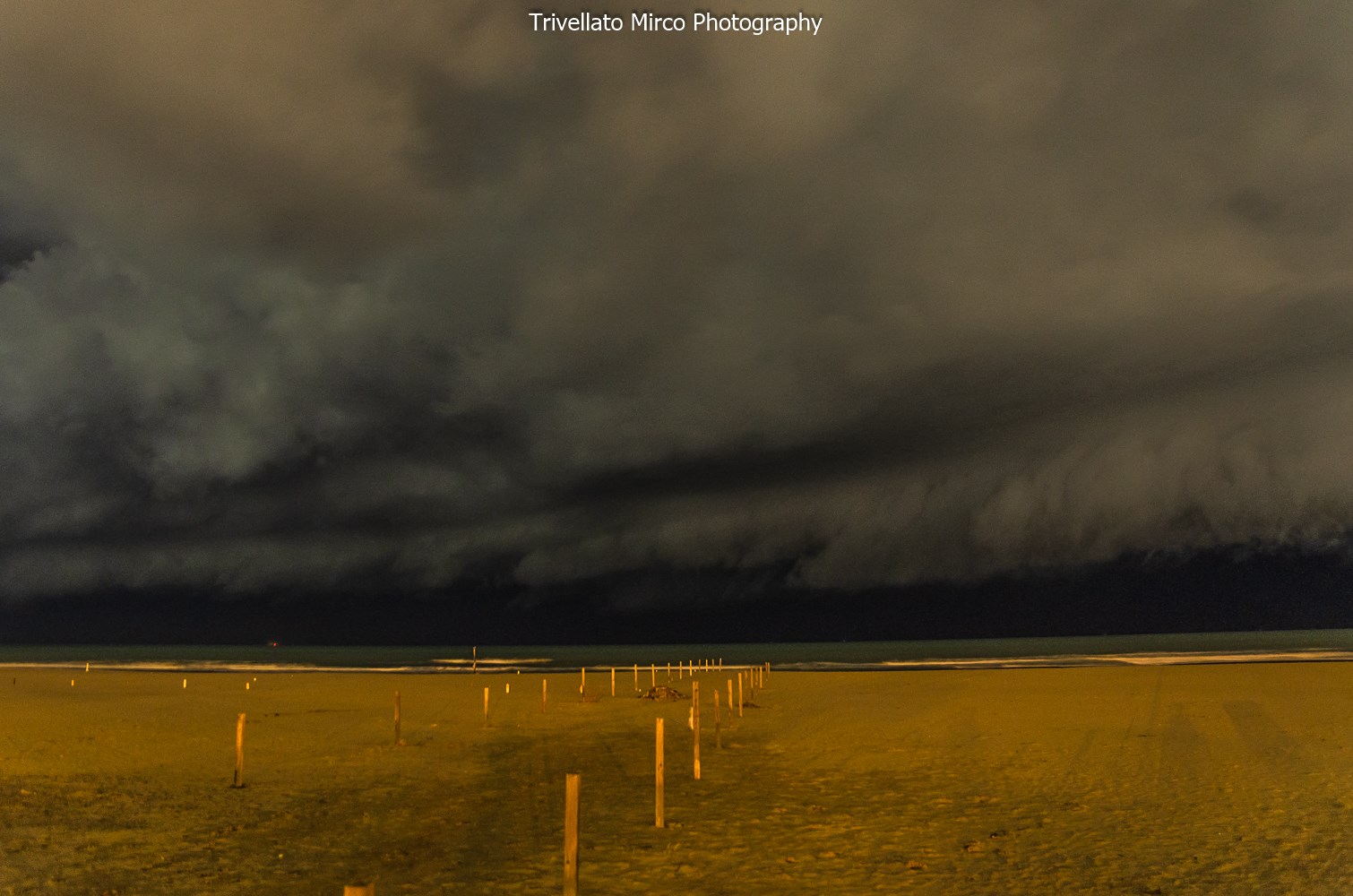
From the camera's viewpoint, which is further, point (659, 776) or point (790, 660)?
point (790, 660)

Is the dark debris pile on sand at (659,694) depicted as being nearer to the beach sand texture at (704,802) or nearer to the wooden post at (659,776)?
the beach sand texture at (704,802)

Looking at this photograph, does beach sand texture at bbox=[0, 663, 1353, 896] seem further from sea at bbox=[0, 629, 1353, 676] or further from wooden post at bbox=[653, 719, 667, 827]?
sea at bbox=[0, 629, 1353, 676]

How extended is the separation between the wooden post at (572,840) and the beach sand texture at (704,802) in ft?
11.3

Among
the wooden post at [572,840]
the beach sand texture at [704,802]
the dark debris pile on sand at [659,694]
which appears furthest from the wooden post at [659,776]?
the dark debris pile on sand at [659,694]

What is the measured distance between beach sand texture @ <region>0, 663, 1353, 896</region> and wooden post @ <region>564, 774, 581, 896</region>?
11.3ft

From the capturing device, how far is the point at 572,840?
9633mm

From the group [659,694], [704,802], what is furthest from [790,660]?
[704,802]

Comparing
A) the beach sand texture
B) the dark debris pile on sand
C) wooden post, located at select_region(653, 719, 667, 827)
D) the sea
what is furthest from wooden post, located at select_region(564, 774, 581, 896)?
the sea

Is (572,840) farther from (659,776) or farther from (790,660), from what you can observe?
(790,660)

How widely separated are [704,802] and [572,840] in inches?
387

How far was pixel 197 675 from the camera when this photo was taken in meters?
79.2

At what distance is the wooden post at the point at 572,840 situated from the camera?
896cm

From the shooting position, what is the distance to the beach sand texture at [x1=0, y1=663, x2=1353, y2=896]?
1354cm

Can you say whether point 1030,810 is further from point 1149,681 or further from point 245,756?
point 1149,681
